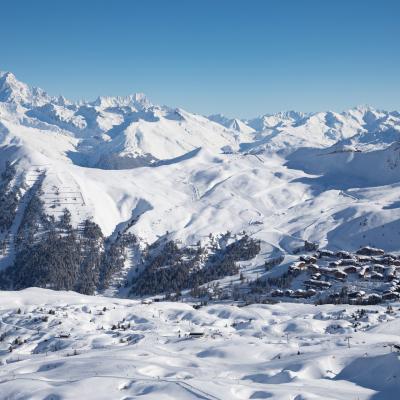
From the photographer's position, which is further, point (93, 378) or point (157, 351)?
point (157, 351)

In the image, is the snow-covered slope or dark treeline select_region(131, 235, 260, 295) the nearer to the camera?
the snow-covered slope

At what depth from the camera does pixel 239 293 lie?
155875 mm

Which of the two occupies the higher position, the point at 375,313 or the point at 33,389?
the point at 33,389

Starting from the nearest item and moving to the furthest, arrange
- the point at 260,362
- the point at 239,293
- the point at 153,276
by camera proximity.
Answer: the point at 260,362
the point at 239,293
the point at 153,276

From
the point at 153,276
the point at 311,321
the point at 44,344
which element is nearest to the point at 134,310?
the point at 44,344

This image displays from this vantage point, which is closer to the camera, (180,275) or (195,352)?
(195,352)

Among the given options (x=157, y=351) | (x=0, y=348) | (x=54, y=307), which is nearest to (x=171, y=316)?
(x=54, y=307)

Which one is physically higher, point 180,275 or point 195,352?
point 180,275

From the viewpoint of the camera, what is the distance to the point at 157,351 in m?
63.1

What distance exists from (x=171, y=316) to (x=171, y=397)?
66.2 metres

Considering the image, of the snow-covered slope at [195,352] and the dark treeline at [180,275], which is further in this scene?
the dark treeline at [180,275]

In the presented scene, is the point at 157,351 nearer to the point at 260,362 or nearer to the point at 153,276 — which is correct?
the point at 260,362

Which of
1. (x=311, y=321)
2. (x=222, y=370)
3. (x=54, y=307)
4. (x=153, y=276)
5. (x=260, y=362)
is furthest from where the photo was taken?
(x=153, y=276)

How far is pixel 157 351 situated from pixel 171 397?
80.7 ft
